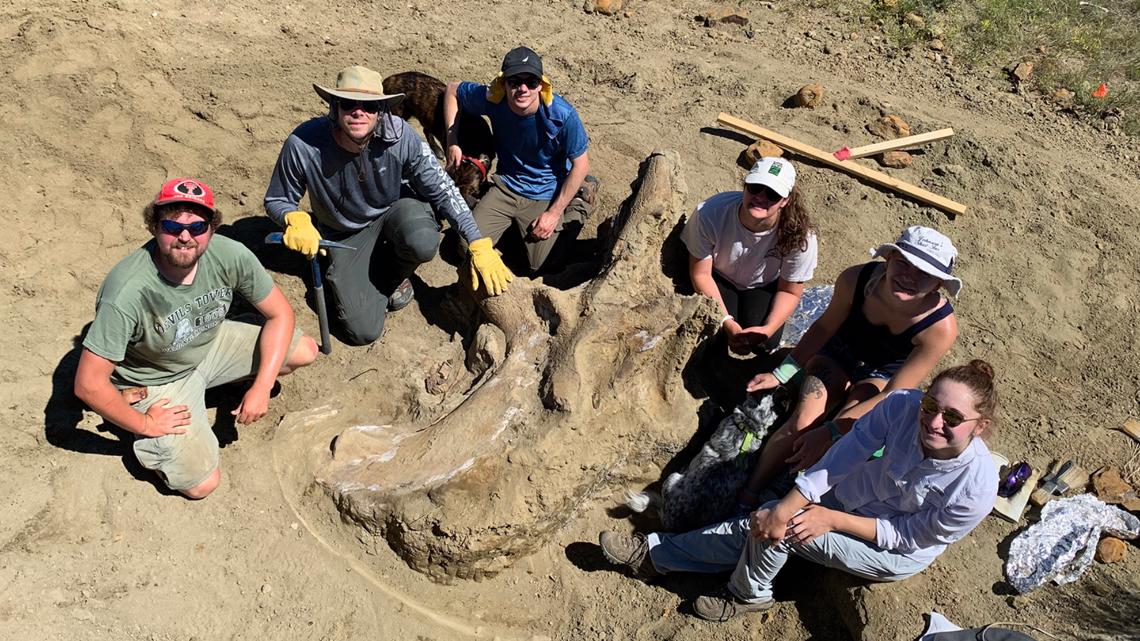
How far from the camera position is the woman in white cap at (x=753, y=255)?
11.8 ft

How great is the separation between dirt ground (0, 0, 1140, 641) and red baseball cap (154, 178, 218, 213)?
1.18 metres

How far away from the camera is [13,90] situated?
5.04 m

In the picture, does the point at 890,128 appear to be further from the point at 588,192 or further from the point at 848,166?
the point at 588,192

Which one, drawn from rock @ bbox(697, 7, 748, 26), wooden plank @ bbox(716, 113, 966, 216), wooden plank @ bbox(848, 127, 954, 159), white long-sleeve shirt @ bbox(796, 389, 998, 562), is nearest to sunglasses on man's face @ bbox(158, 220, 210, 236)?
white long-sleeve shirt @ bbox(796, 389, 998, 562)

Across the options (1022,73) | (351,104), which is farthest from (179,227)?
(1022,73)

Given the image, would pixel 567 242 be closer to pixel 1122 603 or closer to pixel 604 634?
pixel 604 634

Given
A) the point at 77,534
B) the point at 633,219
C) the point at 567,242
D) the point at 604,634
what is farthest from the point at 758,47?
the point at 77,534

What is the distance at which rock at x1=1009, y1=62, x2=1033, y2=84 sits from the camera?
6.79 m

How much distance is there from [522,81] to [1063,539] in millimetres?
3294

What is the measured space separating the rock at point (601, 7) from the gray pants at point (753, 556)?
509 cm

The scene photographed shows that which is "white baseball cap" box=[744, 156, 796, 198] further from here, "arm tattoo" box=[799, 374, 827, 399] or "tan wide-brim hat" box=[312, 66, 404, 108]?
"tan wide-brim hat" box=[312, 66, 404, 108]

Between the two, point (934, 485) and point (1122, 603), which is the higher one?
point (934, 485)

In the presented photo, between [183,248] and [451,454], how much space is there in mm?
1247

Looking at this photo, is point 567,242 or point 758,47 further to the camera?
point 758,47
